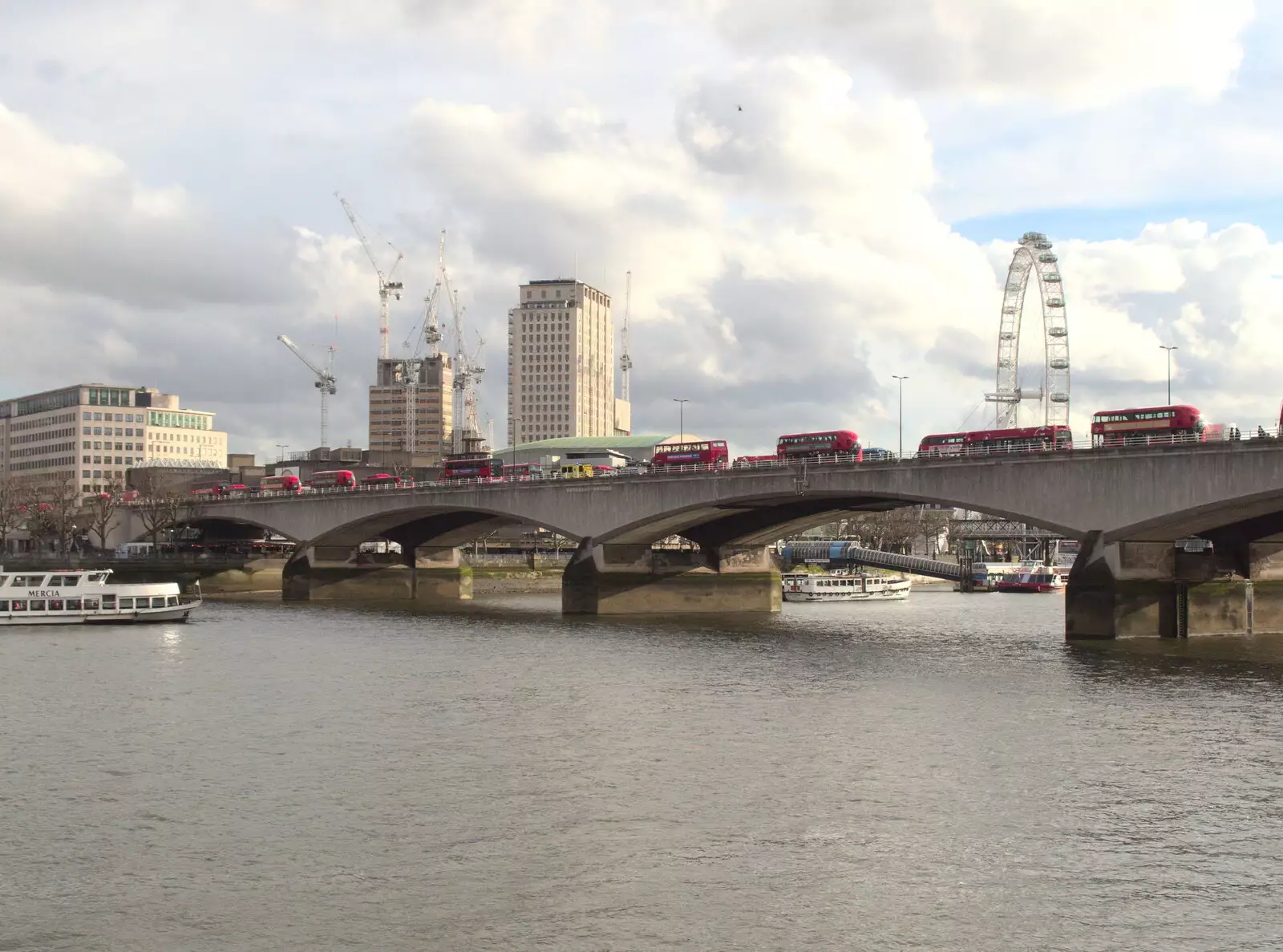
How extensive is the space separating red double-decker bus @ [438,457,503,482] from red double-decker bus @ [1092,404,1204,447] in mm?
50970

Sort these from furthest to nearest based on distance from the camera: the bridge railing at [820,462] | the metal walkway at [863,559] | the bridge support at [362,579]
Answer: the metal walkway at [863,559] < the bridge support at [362,579] < the bridge railing at [820,462]

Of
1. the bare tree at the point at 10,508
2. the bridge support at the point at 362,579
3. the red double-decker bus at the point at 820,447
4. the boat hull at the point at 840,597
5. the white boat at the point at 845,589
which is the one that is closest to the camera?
the red double-decker bus at the point at 820,447

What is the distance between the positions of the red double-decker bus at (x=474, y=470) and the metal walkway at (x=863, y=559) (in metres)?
54.8

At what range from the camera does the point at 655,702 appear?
49.0 m

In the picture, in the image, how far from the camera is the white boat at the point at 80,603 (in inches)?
3241

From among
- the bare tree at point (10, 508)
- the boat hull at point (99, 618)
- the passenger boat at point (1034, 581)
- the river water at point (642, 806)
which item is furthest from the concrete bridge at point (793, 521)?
the passenger boat at point (1034, 581)

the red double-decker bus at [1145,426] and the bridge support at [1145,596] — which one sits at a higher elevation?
the red double-decker bus at [1145,426]

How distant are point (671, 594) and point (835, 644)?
22.9 meters

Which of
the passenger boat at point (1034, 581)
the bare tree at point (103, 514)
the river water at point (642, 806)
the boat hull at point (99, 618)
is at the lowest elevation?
the river water at point (642, 806)

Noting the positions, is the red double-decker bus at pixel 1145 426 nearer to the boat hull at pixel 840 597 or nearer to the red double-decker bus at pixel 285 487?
the boat hull at pixel 840 597

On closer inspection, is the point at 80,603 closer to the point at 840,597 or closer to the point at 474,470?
the point at 474,470

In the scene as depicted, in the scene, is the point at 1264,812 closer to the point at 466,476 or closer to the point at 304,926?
the point at 304,926

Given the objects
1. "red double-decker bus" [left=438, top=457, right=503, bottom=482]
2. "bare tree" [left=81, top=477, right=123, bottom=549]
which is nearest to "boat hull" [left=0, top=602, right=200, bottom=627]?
"red double-decker bus" [left=438, top=457, right=503, bottom=482]

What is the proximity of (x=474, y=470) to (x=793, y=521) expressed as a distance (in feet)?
95.7
